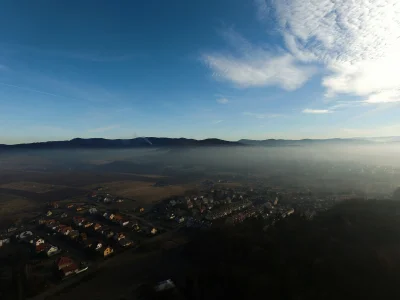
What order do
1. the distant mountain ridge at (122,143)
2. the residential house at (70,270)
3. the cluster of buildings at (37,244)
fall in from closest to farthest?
the residential house at (70,270)
the cluster of buildings at (37,244)
the distant mountain ridge at (122,143)

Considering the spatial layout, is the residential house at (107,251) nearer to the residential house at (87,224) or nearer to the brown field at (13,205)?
the residential house at (87,224)

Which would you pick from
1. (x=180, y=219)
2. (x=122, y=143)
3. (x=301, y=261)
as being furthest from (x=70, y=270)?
(x=122, y=143)

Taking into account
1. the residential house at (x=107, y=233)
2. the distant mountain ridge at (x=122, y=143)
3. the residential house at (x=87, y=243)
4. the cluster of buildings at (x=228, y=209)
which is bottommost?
the cluster of buildings at (x=228, y=209)

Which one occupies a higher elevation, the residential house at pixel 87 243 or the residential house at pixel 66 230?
the residential house at pixel 66 230

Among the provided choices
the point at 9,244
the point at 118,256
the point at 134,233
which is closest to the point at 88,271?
the point at 118,256

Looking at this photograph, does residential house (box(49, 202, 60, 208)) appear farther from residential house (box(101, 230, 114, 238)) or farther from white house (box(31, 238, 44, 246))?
residential house (box(101, 230, 114, 238))

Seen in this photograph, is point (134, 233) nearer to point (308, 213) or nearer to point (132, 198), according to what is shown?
point (132, 198)

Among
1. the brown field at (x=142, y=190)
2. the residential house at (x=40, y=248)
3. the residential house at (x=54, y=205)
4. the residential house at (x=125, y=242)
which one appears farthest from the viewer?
the brown field at (x=142, y=190)

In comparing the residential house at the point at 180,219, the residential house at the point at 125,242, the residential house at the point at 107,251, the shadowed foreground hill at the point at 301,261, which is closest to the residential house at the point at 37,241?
the residential house at the point at 107,251
